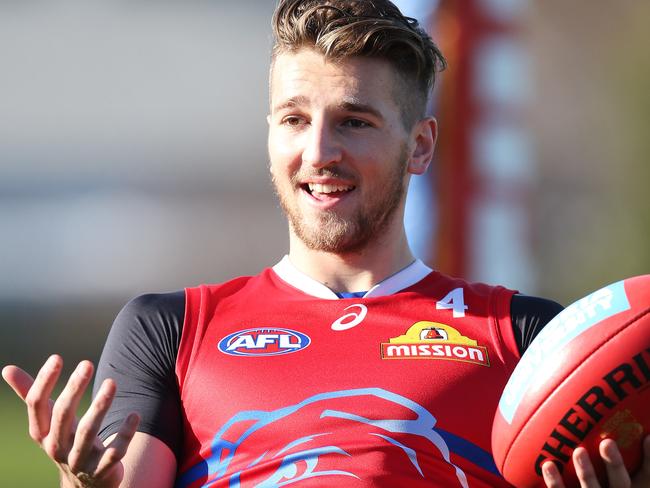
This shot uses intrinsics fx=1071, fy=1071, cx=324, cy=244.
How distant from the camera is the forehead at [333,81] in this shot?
A: 2686 millimetres

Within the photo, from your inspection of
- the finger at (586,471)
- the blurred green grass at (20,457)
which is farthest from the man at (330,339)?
the blurred green grass at (20,457)

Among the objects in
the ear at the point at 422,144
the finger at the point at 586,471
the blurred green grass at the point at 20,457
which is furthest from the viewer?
the blurred green grass at the point at 20,457

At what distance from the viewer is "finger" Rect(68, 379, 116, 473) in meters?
1.93

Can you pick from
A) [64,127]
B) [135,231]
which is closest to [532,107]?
[135,231]

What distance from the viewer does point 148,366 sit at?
8.30 ft

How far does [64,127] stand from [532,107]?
5621mm

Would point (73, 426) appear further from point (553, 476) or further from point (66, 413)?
point (553, 476)

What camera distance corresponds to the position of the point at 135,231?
38.5 ft

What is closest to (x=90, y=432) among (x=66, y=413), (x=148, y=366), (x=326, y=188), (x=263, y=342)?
(x=66, y=413)

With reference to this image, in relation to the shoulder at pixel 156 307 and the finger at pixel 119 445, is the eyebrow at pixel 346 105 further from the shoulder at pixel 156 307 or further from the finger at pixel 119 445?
the finger at pixel 119 445

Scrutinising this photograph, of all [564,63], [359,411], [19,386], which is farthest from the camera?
[564,63]

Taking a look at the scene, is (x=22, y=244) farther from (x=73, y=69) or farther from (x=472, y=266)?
(x=472, y=266)

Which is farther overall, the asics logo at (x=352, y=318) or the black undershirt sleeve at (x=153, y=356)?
the asics logo at (x=352, y=318)

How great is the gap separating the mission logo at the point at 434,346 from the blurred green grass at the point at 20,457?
4142 millimetres
